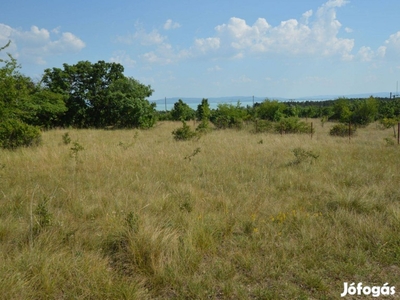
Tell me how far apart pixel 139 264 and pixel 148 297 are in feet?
1.51

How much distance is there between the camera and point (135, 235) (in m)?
3.37

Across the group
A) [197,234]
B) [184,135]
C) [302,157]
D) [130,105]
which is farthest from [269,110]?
[197,234]

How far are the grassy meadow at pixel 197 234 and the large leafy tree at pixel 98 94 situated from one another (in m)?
14.9

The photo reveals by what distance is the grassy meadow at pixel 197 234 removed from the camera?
9.00ft

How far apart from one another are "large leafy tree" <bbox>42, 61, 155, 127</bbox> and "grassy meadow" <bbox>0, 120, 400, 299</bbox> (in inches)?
588

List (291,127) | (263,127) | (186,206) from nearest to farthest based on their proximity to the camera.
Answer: (186,206), (291,127), (263,127)

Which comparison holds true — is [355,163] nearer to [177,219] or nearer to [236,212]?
[236,212]

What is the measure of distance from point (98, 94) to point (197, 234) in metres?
21.4

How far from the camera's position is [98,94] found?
22641mm

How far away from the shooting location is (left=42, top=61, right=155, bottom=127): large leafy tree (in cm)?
2124

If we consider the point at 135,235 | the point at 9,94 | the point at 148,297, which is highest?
the point at 9,94

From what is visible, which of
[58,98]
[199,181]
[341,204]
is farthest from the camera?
[58,98]

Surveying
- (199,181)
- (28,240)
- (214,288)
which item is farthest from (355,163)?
(28,240)

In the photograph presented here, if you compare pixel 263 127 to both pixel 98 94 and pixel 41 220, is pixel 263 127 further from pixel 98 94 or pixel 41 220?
pixel 41 220
